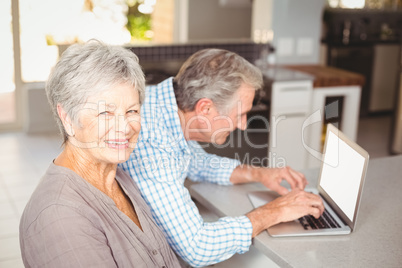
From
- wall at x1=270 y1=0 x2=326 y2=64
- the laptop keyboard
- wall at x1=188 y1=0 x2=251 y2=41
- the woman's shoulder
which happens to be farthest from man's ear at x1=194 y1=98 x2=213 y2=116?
wall at x1=188 y1=0 x2=251 y2=41

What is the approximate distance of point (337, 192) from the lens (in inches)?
68.2

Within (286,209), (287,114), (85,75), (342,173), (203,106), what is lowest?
(287,114)

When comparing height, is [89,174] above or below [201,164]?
above

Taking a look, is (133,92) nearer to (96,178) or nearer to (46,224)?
(96,178)

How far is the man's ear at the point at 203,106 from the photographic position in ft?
6.01

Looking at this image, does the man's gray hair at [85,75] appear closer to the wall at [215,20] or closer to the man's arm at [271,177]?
the man's arm at [271,177]

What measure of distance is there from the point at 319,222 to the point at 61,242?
2.78 feet

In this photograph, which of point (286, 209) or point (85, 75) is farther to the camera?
point (286, 209)

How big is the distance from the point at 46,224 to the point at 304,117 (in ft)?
10.5

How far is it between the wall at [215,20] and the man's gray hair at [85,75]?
12.4 ft

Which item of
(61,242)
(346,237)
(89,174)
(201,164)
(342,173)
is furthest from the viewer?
(201,164)

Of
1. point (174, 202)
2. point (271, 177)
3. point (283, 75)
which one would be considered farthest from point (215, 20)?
point (174, 202)

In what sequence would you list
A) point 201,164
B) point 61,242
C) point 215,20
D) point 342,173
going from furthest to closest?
point 215,20 < point 201,164 < point 342,173 < point 61,242

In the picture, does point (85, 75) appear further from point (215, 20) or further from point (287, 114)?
point (215, 20)
